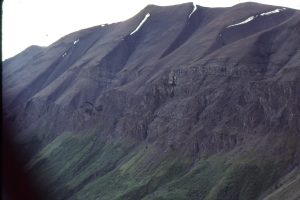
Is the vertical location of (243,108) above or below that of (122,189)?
above

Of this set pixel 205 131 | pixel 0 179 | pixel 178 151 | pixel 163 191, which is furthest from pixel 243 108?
pixel 0 179

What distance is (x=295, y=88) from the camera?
154625mm

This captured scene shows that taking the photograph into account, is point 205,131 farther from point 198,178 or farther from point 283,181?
point 283,181

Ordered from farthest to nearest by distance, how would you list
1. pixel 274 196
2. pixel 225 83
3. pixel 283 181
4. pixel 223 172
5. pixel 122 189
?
pixel 225 83 < pixel 122 189 < pixel 223 172 < pixel 283 181 < pixel 274 196

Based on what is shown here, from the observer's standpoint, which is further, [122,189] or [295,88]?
[122,189]

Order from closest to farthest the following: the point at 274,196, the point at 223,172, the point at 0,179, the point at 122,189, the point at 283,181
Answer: the point at 0,179 → the point at 274,196 → the point at 283,181 → the point at 223,172 → the point at 122,189

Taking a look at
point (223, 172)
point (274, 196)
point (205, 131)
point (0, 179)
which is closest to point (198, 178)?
point (223, 172)

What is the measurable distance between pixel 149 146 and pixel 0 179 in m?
192

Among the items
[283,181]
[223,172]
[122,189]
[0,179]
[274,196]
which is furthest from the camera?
[122,189]

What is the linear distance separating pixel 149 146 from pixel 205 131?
28.9 metres

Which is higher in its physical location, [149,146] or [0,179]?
[0,179]

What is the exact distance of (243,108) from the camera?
172 meters

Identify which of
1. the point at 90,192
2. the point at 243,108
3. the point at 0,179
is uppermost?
the point at 0,179

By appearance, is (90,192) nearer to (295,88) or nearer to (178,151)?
(178,151)
